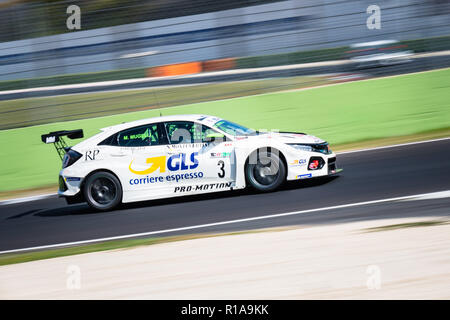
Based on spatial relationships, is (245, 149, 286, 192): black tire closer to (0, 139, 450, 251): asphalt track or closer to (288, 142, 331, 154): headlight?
(0, 139, 450, 251): asphalt track

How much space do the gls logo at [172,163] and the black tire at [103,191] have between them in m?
0.54

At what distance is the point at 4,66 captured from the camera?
14.1 meters

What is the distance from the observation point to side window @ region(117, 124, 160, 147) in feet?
30.3

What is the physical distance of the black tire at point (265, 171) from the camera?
29.1 ft

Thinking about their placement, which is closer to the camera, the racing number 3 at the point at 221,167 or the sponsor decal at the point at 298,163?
the sponsor decal at the point at 298,163

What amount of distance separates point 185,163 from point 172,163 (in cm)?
21

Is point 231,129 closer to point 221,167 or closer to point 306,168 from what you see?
point 221,167

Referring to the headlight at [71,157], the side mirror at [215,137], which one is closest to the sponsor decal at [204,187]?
the side mirror at [215,137]

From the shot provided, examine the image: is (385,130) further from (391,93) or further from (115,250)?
(115,250)

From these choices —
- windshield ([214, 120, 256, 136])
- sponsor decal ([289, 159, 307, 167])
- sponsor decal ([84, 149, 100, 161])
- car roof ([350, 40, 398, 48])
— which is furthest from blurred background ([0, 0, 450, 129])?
sponsor decal ([289, 159, 307, 167])

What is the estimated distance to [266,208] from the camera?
27.2 ft

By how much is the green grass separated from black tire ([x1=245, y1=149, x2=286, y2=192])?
405 cm

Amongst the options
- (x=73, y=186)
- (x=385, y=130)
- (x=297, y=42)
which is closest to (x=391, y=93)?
(x=385, y=130)

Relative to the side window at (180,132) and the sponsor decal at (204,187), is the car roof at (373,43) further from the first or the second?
the sponsor decal at (204,187)
